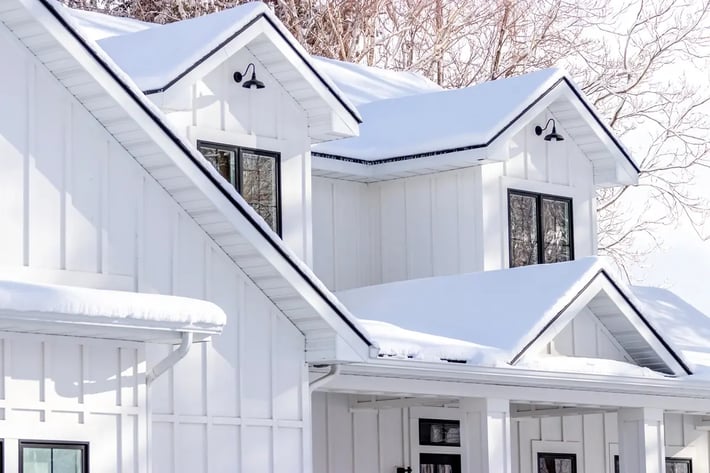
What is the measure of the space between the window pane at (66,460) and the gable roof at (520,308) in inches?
184

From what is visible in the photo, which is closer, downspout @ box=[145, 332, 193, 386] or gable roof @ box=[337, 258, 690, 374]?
downspout @ box=[145, 332, 193, 386]

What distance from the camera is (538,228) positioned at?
19.4 m

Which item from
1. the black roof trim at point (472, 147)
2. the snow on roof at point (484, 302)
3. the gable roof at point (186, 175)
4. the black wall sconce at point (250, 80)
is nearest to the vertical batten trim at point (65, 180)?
the gable roof at point (186, 175)

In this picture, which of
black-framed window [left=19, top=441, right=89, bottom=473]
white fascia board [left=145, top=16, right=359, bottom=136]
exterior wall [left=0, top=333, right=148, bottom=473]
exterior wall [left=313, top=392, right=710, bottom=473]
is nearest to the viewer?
exterior wall [left=0, top=333, right=148, bottom=473]

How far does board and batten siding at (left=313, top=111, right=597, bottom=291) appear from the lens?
61.7 ft

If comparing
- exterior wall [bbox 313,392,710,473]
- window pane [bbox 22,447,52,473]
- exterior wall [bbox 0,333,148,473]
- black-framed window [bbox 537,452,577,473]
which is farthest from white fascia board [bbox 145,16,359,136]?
black-framed window [bbox 537,452,577,473]

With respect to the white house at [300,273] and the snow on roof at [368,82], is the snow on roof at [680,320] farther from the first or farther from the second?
the snow on roof at [368,82]

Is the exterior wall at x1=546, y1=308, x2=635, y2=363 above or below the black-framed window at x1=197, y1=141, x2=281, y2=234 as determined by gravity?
below

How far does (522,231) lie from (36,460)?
28.1 feet

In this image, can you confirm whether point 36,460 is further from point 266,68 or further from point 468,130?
point 468,130

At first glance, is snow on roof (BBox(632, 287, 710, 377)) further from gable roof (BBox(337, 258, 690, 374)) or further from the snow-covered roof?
the snow-covered roof

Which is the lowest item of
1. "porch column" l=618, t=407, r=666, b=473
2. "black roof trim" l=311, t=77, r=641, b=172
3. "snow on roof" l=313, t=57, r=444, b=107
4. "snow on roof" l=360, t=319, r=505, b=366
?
"porch column" l=618, t=407, r=666, b=473

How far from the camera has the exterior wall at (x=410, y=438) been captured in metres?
17.3

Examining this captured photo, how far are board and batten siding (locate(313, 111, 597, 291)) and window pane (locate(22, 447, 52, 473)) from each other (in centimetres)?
682
